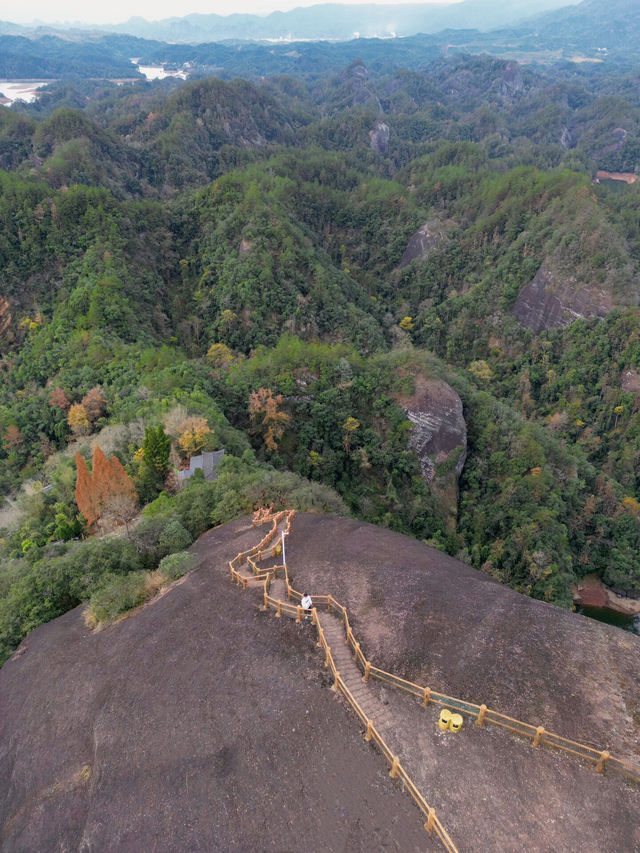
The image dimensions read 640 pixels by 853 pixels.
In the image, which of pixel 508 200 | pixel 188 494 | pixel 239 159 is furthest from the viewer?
pixel 239 159

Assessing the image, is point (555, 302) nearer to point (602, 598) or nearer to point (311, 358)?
point (602, 598)

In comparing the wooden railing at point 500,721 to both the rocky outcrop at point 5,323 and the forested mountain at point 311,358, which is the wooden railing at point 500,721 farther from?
the rocky outcrop at point 5,323

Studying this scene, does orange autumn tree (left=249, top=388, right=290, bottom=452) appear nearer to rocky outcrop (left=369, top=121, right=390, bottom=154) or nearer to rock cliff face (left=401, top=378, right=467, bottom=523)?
rock cliff face (left=401, top=378, right=467, bottom=523)

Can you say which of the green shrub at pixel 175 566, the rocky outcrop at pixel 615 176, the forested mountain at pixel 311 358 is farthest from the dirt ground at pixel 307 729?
the rocky outcrop at pixel 615 176

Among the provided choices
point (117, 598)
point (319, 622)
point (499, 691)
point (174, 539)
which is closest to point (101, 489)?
point (174, 539)

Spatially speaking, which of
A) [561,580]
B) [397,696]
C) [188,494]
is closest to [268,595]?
[397,696]

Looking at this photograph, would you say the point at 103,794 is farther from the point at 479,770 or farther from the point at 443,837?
the point at 479,770
